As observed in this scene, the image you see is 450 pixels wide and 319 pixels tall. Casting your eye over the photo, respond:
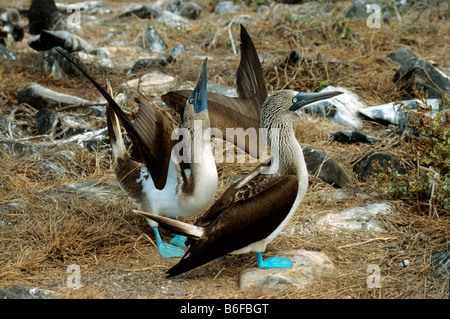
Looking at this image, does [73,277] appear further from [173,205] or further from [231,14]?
[231,14]

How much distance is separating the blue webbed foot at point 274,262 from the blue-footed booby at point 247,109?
115cm

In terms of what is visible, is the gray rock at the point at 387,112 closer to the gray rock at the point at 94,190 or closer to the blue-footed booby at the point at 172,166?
the blue-footed booby at the point at 172,166

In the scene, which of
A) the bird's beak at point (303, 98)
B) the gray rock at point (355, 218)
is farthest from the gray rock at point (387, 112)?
the bird's beak at point (303, 98)

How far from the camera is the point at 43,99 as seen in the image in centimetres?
621

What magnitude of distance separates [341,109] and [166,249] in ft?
10.2

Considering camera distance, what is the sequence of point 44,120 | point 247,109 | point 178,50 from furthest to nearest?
1. point 178,50
2. point 44,120
3. point 247,109

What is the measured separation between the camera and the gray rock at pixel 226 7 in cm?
1184

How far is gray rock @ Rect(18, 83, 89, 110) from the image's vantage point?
623cm

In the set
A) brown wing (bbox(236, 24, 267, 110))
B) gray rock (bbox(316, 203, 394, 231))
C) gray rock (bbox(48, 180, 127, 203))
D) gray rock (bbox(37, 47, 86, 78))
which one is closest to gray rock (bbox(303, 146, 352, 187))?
gray rock (bbox(316, 203, 394, 231))

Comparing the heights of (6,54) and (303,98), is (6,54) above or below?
A: below

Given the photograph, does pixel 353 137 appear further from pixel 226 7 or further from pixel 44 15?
pixel 226 7

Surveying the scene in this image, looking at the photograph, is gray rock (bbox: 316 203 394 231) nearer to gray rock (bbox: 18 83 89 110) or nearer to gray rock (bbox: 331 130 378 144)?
gray rock (bbox: 331 130 378 144)

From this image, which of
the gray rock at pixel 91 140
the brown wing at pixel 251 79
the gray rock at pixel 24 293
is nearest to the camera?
the gray rock at pixel 24 293

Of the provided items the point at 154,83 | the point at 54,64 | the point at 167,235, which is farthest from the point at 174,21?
the point at 167,235
